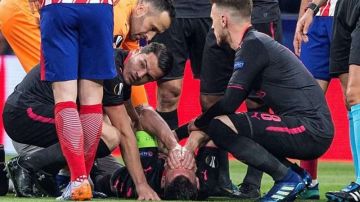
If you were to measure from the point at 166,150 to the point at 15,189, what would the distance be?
3.29 feet

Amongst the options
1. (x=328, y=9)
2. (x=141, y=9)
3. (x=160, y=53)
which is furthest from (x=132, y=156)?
(x=328, y=9)

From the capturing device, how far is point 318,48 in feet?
27.7

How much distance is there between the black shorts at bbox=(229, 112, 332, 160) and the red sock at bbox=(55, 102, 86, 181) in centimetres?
91

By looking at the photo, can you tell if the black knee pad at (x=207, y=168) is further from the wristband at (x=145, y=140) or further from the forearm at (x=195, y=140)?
the wristband at (x=145, y=140)

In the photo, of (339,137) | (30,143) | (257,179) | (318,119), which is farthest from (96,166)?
(339,137)

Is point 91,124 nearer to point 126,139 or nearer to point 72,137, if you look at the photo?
point 72,137

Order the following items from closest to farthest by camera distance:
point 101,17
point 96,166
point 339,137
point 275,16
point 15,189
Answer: point 101,17 < point 15,189 < point 96,166 < point 275,16 < point 339,137

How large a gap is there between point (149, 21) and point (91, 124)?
3.46 ft

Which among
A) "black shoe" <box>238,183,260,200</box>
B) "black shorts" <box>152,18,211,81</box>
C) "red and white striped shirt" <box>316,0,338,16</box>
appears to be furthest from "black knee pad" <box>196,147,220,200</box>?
"red and white striped shirt" <box>316,0,338,16</box>

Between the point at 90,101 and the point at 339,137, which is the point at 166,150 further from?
the point at 339,137

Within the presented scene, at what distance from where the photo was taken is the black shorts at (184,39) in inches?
332

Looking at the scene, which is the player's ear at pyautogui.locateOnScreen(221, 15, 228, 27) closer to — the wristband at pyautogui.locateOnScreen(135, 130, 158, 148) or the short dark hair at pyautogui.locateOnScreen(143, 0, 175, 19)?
the short dark hair at pyautogui.locateOnScreen(143, 0, 175, 19)

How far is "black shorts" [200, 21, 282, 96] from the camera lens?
7.98 meters

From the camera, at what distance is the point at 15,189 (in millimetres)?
7246
